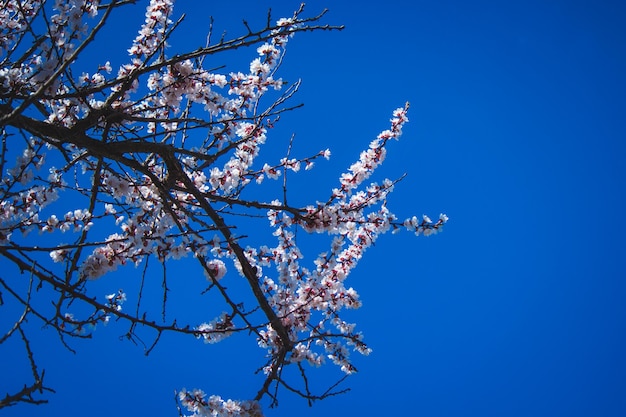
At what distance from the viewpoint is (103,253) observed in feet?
10.6

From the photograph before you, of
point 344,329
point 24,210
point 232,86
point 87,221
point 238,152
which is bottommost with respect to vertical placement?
point 344,329

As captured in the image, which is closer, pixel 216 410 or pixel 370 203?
pixel 216 410

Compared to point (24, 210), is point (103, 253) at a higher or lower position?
lower

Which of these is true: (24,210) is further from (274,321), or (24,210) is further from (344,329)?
(344,329)

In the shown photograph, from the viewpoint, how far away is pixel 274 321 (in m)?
3.59

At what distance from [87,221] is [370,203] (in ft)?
7.21

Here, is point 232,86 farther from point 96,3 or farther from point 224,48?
point 224,48

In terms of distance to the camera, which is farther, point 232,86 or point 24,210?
point 232,86

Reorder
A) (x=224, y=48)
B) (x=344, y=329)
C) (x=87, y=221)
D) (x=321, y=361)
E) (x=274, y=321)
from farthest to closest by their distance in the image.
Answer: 1. (x=344, y=329)
2. (x=321, y=361)
3. (x=274, y=321)
4. (x=87, y=221)
5. (x=224, y=48)

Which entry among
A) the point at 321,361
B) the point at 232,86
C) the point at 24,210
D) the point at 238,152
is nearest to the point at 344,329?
the point at 321,361

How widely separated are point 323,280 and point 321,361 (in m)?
0.77

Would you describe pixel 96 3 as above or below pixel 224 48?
above

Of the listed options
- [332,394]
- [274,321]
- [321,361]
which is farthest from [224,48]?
[321,361]

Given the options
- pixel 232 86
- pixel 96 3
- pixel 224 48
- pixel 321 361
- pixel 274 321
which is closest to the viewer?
pixel 224 48
